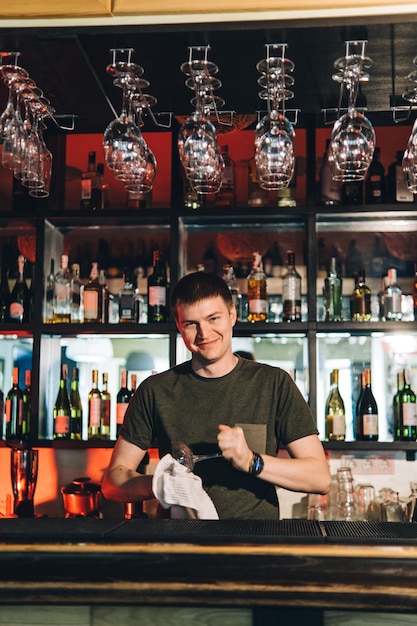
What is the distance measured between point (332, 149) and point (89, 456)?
1943mm

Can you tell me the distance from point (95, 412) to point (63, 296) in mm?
506

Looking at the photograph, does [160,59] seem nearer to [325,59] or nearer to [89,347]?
[325,59]

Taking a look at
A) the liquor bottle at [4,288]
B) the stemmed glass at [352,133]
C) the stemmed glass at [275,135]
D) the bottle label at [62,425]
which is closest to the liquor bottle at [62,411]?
the bottle label at [62,425]

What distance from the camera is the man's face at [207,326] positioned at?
2125mm

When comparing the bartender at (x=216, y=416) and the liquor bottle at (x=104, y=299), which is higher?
the liquor bottle at (x=104, y=299)

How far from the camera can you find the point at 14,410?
335 cm

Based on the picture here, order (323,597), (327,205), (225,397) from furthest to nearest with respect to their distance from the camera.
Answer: (327,205), (225,397), (323,597)

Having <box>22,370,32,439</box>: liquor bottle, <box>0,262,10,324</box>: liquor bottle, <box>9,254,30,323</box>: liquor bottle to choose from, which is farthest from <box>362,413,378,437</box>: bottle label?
<box>0,262,10,324</box>: liquor bottle

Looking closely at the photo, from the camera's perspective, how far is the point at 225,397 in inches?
85.7

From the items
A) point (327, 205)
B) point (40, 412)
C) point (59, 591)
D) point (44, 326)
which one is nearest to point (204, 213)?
point (327, 205)

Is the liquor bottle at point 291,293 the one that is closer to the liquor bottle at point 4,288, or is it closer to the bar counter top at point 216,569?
the liquor bottle at point 4,288

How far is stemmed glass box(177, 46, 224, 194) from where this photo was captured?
1928 millimetres

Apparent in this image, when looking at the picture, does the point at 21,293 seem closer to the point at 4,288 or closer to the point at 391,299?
the point at 4,288

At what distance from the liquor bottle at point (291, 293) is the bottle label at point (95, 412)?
859 millimetres
